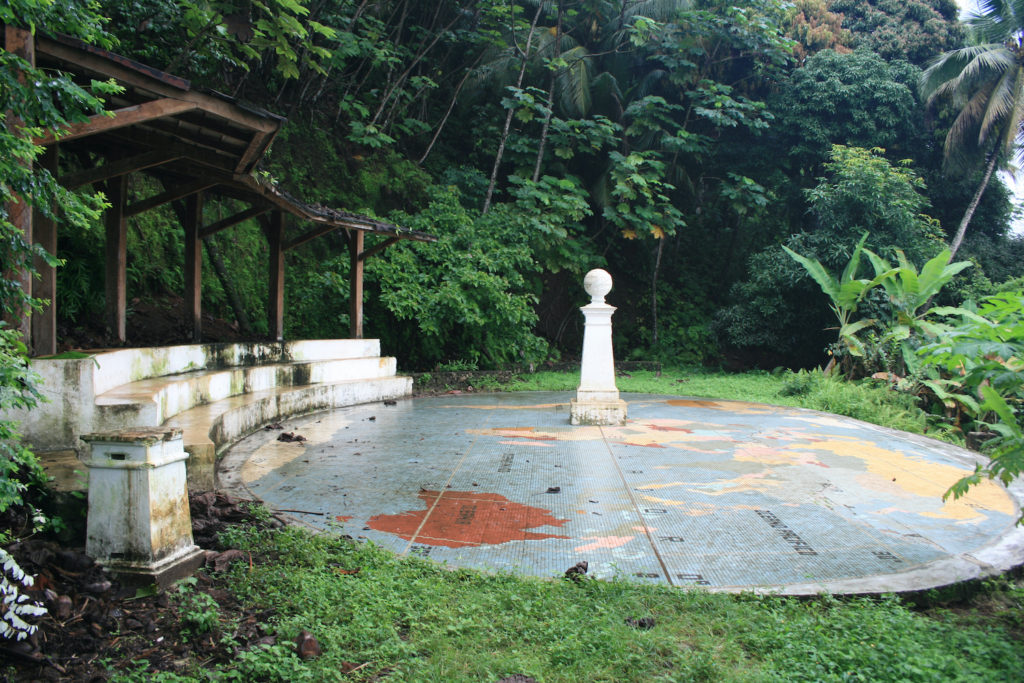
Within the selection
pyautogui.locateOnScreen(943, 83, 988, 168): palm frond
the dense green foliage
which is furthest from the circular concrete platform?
pyautogui.locateOnScreen(943, 83, 988, 168): palm frond

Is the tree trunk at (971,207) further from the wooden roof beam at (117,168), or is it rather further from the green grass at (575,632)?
the wooden roof beam at (117,168)

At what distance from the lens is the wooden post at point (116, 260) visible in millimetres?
7211

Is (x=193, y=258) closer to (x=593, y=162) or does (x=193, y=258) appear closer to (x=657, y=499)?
(x=657, y=499)

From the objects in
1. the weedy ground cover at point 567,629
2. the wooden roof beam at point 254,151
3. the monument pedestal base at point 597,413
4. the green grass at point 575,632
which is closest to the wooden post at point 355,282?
the wooden roof beam at point 254,151

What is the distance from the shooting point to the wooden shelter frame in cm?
472

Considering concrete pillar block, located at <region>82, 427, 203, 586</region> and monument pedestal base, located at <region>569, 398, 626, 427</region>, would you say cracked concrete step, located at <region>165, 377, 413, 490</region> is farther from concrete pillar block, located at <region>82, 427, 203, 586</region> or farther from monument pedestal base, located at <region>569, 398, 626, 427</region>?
monument pedestal base, located at <region>569, 398, 626, 427</region>

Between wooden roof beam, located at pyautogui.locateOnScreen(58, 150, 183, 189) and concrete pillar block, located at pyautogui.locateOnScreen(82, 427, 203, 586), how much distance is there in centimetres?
364

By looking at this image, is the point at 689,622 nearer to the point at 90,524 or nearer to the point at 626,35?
the point at 90,524

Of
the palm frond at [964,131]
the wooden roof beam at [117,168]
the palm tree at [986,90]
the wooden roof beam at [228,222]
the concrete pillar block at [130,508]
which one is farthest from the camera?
the palm frond at [964,131]

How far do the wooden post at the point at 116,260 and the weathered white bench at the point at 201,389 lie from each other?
619 millimetres

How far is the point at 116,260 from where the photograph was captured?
7.27 meters

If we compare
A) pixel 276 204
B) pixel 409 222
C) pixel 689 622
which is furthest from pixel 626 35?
pixel 689 622

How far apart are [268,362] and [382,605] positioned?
276 inches

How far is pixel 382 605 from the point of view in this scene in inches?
119
